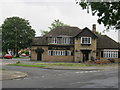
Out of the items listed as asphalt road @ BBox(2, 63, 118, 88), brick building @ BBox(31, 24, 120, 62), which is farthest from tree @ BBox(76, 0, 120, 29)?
brick building @ BBox(31, 24, 120, 62)

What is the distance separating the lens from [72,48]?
52.2m

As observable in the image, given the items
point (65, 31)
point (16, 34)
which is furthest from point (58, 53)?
point (16, 34)

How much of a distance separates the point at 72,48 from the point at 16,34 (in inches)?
1055

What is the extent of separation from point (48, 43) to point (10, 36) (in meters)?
24.2

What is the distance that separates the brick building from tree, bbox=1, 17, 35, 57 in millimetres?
20414

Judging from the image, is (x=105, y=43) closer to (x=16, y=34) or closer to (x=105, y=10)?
(x=16, y=34)

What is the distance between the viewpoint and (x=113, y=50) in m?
52.7

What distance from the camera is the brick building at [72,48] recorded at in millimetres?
50875

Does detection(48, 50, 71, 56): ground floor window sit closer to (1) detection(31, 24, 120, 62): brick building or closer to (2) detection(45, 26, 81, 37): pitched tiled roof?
(1) detection(31, 24, 120, 62): brick building

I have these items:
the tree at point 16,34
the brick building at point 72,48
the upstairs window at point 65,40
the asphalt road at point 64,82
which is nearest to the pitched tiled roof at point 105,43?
the brick building at point 72,48

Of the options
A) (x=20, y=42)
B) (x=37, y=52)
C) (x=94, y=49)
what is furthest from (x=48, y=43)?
(x=20, y=42)

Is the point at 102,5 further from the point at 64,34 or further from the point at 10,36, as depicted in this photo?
the point at 10,36

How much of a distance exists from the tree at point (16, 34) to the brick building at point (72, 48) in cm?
2041

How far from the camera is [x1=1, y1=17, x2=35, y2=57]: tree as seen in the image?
72875mm
